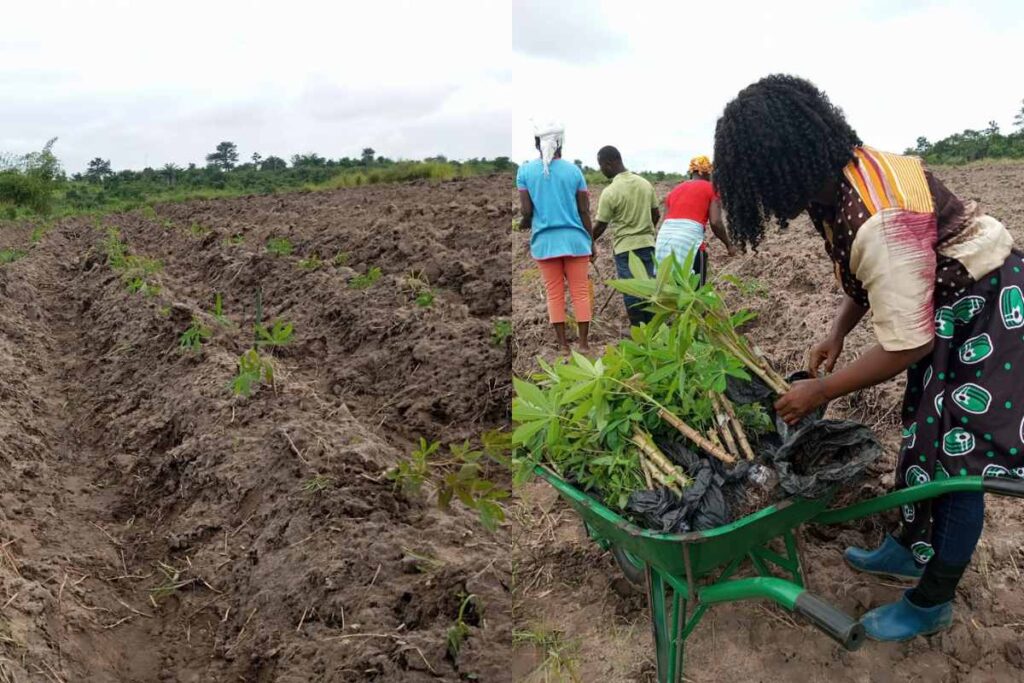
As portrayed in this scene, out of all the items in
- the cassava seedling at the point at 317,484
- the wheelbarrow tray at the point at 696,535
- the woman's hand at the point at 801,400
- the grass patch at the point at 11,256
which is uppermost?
the grass patch at the point at 11,256

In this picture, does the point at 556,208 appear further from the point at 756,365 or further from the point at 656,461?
the point at 656,461

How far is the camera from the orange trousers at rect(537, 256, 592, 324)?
5117 mm

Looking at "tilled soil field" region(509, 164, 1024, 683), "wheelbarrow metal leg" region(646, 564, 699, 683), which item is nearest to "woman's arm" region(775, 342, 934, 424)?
"wheelbarrow metal leg" region(646, 564, 699, 683)

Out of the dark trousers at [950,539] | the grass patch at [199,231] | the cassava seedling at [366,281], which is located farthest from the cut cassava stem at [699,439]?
the grass patch at [199,231]

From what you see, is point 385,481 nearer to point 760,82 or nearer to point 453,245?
point 760,82

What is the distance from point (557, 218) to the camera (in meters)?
4.95

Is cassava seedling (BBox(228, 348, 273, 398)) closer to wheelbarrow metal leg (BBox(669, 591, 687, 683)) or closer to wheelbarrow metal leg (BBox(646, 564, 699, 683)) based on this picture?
wheelbarrow metal leg (BBox(646, 564, 699, 683))

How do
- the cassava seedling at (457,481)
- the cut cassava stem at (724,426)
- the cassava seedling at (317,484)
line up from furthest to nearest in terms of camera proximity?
1. the cassava seedling at (317,484)
2. the cassava seedling at (457,481)
3. the cut cassava stem at (724,426)

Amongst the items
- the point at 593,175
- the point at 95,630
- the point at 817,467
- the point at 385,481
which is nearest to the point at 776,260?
the point at 385,481

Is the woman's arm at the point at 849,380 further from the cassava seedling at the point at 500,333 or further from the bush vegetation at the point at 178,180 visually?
the bush vegetation at the point at 178,180

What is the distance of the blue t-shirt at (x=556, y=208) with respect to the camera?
4875mm

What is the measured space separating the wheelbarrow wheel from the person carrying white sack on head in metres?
2.54

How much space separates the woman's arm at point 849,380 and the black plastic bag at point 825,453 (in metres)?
0.05

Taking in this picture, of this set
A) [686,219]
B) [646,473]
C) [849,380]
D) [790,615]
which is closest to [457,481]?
[646,473]
